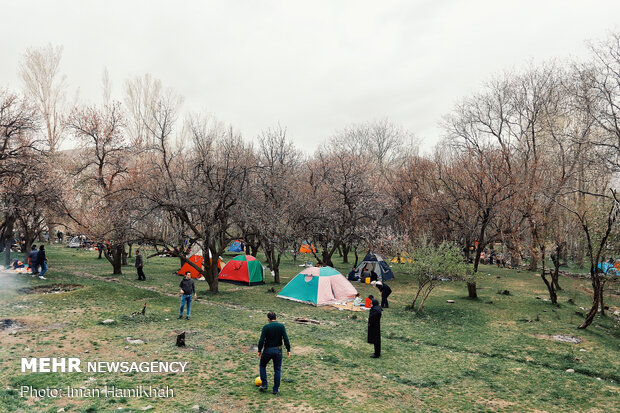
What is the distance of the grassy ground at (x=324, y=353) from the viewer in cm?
748

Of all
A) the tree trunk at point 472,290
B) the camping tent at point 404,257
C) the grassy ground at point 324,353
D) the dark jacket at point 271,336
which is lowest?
the grassy ground at point 324,353

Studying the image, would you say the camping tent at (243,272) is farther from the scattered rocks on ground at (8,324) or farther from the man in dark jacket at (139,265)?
the scattered rocks on ground at (8,324)

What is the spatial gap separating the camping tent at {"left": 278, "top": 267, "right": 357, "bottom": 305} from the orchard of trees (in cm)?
334

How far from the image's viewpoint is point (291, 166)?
29109mm

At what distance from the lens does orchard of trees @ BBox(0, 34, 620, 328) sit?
1778 cm

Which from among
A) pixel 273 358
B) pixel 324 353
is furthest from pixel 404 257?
pixel 273 358

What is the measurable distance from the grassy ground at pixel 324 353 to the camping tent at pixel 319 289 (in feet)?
2.35

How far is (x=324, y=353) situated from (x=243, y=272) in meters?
13.4

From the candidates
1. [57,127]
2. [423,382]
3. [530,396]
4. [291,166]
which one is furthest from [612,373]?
[57,127]

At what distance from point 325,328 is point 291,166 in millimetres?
17555

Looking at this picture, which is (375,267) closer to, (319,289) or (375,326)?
(319,289)

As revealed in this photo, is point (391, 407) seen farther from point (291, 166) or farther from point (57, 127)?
point (57, 127)

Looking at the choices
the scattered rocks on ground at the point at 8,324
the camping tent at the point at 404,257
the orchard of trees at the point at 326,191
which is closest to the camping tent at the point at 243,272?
the orchard of trees at the point at 326,191

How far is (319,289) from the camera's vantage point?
57.8 ft
